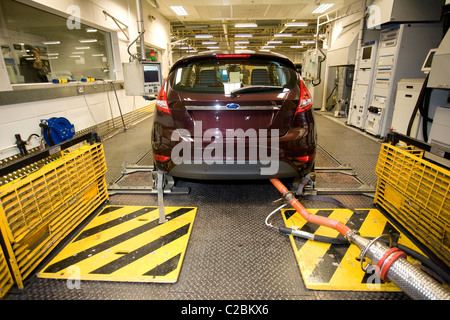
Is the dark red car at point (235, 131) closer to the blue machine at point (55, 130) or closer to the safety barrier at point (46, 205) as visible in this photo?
the safety barrier at point (46, 205)

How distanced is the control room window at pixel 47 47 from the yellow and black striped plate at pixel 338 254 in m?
4.50

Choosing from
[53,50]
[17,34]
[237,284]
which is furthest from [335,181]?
[53,50]

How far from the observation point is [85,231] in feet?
7.07

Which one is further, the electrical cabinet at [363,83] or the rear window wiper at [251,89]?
the electrical cabinet at [363,83]

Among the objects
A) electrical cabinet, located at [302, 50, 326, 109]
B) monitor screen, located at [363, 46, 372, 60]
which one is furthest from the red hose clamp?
electrical cabinet, located at [302, 50, 326, 109]

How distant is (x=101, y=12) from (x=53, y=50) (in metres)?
1.51

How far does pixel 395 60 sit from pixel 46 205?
5945 mm

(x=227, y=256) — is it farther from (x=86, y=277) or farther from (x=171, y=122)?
(x=171, y=122)

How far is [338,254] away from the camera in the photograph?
6.07ft

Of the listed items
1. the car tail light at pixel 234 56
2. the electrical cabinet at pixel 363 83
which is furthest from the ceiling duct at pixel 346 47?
the car tail light at pixel 234 56

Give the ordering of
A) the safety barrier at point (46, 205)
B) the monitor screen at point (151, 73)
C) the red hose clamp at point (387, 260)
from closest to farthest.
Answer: the red hose clamp at point (387, 260)
the safety barrier at point (46, 205)
the monitor screen at point (151, 73)

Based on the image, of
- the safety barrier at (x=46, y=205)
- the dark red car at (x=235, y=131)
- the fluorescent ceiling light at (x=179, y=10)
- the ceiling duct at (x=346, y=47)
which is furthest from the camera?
the fluorescent ceiling light at (x=179, y=10)

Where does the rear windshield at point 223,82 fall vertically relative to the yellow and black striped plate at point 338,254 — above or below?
above

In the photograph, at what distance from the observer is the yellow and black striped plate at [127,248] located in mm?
1678
